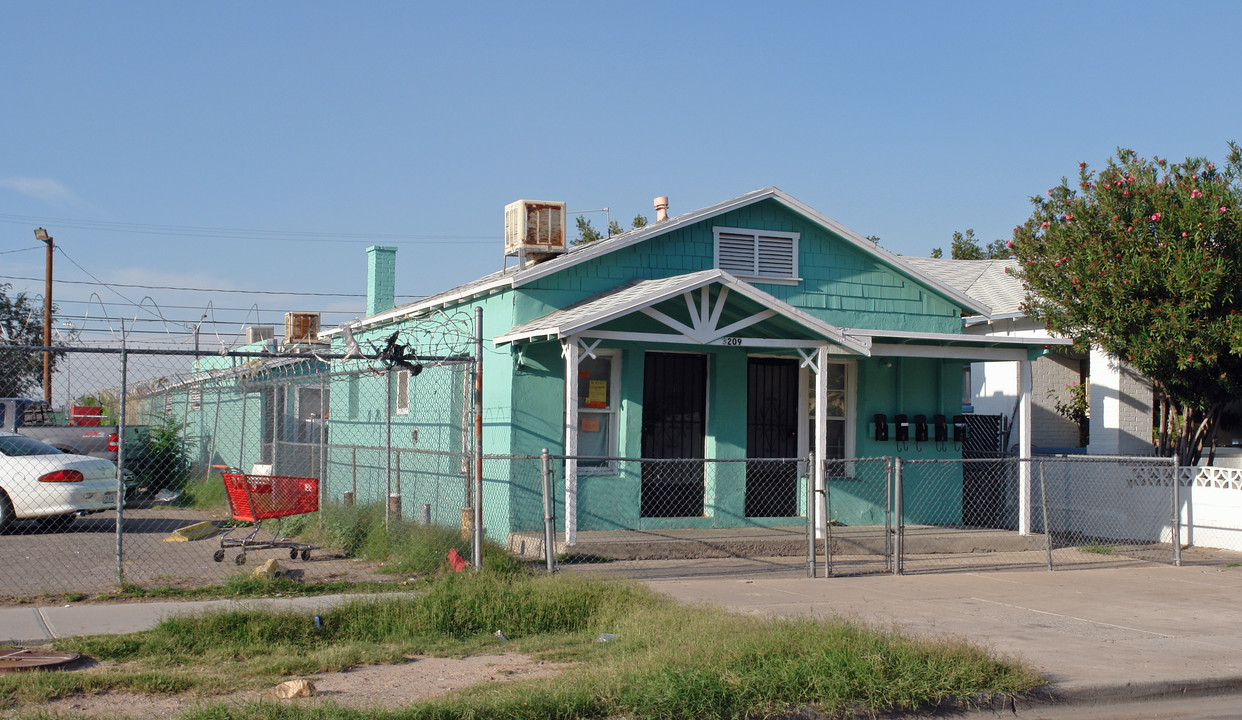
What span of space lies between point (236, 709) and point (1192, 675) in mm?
6073

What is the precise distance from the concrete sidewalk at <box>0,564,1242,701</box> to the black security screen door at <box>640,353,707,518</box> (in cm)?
258

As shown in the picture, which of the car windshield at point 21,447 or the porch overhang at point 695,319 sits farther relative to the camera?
the car windshield at point 21,447

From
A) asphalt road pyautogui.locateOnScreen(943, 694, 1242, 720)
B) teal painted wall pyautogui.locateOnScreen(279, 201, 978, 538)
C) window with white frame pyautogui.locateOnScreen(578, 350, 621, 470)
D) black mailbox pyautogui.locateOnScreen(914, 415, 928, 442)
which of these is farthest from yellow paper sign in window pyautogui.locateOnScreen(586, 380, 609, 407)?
asphalt road pyautogui.locateOnScreen(943, 694, 1242, 720)

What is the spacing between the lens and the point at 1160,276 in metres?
13.7

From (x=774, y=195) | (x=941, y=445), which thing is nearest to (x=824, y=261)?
(x=774, y=195)

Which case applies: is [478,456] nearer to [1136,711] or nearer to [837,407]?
[1136,711]

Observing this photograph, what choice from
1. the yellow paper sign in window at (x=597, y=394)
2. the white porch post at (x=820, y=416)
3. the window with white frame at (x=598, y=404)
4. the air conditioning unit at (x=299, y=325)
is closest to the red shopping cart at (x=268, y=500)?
the window with white frame at (x=598, y=404)

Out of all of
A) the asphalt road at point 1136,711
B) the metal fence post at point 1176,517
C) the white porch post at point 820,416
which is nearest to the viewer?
the asphalt road at point 1136,711

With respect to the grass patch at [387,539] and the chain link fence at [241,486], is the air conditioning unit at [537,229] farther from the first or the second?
the grass patch at [387,539]

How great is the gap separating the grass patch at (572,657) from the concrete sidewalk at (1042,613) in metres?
0.67

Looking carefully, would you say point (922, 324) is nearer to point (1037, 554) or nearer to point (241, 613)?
point (1037, 554)

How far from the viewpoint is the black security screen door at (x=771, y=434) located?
14.5m

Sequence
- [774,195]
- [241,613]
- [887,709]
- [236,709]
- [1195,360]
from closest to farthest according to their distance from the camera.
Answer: [236,709]
[887,709]
[241,613]
[1195,360]
[774,195]

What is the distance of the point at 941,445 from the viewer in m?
15.5
